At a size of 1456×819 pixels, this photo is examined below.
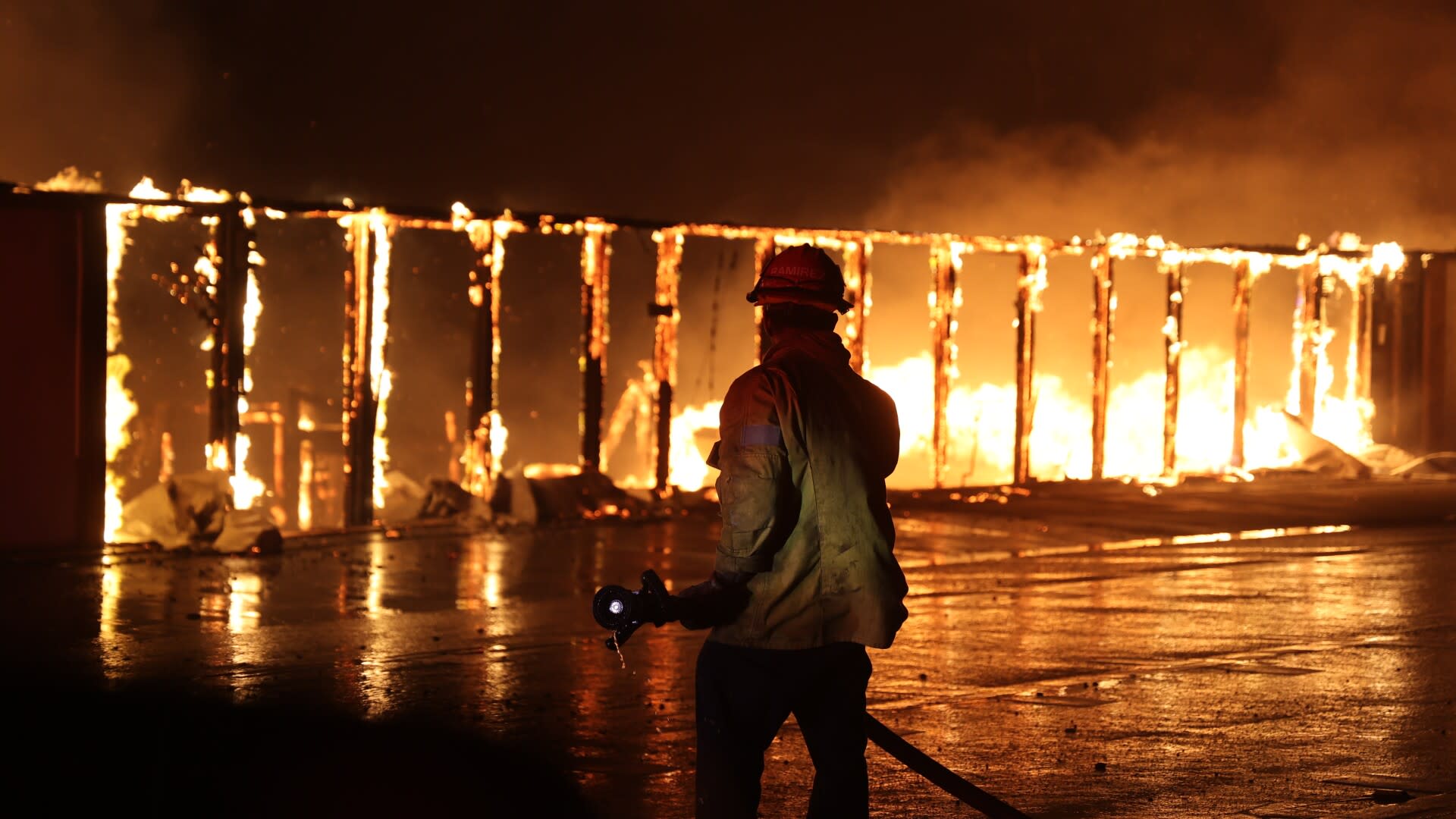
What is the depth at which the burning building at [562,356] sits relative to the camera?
40.3 ft

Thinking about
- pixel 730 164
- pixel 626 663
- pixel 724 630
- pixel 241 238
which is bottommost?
pixel 626 663

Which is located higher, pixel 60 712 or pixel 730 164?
pixel 730 164

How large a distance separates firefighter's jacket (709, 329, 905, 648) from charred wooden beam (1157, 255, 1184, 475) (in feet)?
52.5

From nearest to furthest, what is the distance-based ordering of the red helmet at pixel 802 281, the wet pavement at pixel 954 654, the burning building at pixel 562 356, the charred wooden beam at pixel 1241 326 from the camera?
1. the red helmet at pixel 802 281
2. the wet pavement at pixel 954 654
3. the burning building at pixel 562 356
4. the charred wooden beam at pixel 1241 326

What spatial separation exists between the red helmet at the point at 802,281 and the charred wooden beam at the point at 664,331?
1116 centimetres

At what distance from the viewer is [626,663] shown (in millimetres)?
7828

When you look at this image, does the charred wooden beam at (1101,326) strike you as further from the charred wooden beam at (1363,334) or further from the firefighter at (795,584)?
the firefighter at (795,584)

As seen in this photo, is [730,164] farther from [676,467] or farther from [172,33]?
[172,33]

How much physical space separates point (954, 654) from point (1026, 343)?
10.6 meters

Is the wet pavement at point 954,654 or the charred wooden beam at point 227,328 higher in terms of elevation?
the charred wooden beam at point 227,328

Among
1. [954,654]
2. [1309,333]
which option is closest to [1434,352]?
[1309,333]

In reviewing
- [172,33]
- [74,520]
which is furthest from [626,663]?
[172,33]

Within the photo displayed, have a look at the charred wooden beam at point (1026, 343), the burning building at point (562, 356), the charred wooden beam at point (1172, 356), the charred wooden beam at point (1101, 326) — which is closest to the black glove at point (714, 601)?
the burning building at point (562, 356)

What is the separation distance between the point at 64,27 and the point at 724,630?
751 inches
